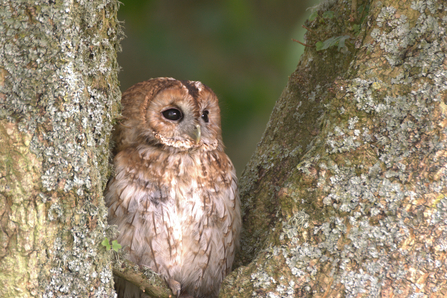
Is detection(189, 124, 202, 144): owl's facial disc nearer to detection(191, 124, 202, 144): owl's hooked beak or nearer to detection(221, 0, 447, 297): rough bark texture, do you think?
detection(191, 124, 202, 144): owl's hooked beak

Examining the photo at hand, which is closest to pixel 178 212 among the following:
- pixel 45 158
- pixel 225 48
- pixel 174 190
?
pixel 174 190

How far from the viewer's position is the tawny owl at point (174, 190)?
1875mm

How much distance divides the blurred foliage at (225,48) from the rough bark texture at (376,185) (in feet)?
4.20

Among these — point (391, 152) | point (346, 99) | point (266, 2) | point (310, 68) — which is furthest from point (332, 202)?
point (266, 2)

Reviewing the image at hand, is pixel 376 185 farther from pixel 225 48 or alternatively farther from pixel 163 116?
pixel 225 48

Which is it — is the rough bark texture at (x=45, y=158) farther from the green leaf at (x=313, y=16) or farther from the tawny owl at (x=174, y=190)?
the green leaf at (x=313, y=16)

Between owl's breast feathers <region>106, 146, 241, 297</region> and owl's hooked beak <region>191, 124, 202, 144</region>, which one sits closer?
owl's breast feathers <region>106, 146, 241, 297</region>

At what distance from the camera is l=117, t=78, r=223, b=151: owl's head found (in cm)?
199

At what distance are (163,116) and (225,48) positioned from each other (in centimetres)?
131

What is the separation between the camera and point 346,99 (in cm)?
153

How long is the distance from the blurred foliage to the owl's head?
75cm

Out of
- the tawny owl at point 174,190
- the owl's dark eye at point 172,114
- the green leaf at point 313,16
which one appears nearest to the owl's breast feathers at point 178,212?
the tawny owl at point 174,190

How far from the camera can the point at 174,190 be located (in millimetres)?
1909

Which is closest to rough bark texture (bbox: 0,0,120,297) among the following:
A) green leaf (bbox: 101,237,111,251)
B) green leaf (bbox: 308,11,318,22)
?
green leaf (bbox: 101,237,111,251)
